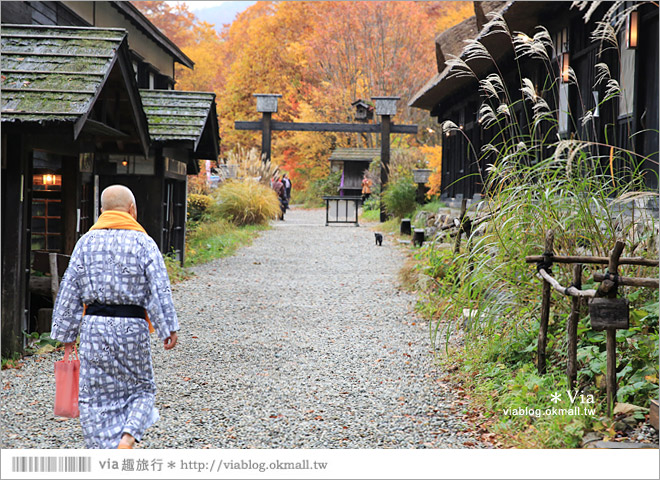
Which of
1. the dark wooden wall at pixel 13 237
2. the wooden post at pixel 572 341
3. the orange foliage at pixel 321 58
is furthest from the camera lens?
the orange foliage at pixel 321 58

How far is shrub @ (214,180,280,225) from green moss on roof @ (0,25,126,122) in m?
11.3

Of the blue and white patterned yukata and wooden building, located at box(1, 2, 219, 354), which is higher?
wooden building, located at box(1, 2, 219, 354)

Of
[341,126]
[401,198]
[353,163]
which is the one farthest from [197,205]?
[353,163]

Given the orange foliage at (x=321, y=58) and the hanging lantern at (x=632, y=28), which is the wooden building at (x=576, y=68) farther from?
the orange foliage at (x=321, y=58)

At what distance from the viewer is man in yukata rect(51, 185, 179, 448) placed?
313 cm

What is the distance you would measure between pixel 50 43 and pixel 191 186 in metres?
14.9

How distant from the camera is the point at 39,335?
19.8 feet

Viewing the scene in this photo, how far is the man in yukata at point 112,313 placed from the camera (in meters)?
3.13

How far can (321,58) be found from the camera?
27.8m

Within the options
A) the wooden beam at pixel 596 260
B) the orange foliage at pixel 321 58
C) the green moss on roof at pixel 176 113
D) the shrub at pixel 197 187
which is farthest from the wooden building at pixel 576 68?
the orange foliage at pixel 321 58

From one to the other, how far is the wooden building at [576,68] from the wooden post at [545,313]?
66cm

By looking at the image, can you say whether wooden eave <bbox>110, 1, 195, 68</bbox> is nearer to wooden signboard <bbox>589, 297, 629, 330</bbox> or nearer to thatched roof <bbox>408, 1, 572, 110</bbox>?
thatched roof <bbox>408, 1, 572, 110</bbox>

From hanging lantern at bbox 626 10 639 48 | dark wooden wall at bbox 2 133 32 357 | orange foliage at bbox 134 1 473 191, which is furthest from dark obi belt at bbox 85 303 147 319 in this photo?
orange foliage at bbox 134 1 473 191

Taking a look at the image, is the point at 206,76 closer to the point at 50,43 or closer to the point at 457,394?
the point at 50,43
